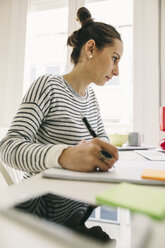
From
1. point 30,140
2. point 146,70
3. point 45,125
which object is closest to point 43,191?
point 30,140

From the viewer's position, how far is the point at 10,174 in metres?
0.86

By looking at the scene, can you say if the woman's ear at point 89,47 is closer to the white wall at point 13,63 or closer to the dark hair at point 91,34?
the dark hair at point 91,34

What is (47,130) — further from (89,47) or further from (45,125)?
(89,47)

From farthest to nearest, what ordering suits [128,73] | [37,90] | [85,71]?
[128,73] → [85,71] → [37,90]

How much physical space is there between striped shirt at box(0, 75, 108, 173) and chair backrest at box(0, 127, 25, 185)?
0.13 m

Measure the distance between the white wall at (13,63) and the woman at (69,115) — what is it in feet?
4.50

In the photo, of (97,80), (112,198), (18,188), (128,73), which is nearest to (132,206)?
(112,198)

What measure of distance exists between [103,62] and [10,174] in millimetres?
635

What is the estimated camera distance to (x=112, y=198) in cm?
27

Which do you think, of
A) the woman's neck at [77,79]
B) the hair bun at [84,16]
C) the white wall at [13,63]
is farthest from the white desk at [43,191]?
the white wall at [13,63]

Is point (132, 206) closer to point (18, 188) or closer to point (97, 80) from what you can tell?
point (18, 188)

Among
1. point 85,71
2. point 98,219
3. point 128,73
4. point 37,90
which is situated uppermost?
point 128,73

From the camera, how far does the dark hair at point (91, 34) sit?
896 millimetres

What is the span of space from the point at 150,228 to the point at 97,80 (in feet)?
2.64
